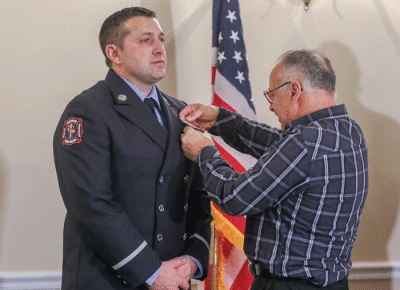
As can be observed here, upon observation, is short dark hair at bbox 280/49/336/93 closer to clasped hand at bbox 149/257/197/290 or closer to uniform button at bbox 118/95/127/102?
uniform button at bbox 118/95/127/102

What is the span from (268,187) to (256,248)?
0.79 ft

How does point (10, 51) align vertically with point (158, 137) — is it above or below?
above

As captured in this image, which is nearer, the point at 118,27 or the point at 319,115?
the point at 319,115

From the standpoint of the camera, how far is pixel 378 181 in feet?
7.97

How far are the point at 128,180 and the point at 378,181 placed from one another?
178 cm

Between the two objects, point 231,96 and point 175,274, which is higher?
point 231,96

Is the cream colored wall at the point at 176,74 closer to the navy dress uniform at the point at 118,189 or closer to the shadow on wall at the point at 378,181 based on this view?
the shadow on wall at the point at 378,181

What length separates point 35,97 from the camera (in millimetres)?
2055

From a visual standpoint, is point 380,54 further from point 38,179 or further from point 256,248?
point 38,179

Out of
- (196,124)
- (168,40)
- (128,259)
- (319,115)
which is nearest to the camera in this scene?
(128,259)

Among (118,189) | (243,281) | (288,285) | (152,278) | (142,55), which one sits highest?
(142,55)

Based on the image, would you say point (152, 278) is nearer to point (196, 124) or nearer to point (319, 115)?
point (196, 124)

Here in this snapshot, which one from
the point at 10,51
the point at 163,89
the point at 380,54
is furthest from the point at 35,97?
the point at 380,54

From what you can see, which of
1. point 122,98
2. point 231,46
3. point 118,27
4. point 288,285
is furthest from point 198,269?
point 231,46
